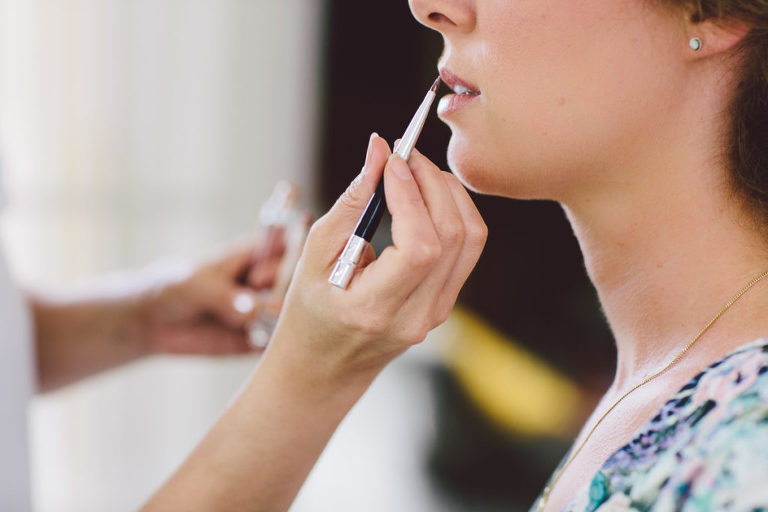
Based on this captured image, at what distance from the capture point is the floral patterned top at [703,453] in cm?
40

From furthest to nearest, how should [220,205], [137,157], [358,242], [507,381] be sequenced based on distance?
[220,205] → [137,157] → [507,381] → [358,242]

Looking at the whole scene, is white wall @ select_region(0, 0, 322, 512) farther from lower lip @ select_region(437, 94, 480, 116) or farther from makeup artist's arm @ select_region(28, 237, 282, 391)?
lower lip @ select_region(437, 94, 480, 116)

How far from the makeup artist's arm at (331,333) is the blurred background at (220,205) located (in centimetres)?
120

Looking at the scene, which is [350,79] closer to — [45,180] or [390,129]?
[390,129]

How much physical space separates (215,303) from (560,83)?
2.12 ft

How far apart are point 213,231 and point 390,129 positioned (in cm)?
74

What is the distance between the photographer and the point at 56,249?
7.33 feet

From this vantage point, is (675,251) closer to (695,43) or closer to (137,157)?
(695,43)

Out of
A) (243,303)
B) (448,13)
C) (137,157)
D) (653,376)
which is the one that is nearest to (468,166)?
(448,13)

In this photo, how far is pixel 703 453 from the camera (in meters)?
0.43

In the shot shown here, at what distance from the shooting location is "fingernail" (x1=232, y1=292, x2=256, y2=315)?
1.03 metres

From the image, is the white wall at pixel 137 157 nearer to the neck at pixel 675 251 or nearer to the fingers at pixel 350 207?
the fingers at pixel 350 207

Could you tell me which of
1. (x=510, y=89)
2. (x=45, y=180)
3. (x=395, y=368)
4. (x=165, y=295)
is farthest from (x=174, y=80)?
(x=510, y=89)

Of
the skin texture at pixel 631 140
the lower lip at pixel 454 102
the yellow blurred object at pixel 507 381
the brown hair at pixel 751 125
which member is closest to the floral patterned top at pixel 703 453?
the skin texture at pixel 631 140
